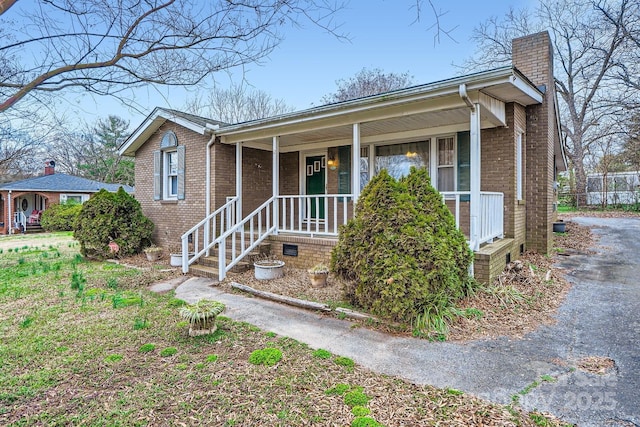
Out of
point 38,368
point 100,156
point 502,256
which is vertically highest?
point 100,156

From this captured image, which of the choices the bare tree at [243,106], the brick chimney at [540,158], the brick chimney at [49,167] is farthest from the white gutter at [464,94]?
the brick chimney at [49,167]

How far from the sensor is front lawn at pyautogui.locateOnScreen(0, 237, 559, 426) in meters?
2.60

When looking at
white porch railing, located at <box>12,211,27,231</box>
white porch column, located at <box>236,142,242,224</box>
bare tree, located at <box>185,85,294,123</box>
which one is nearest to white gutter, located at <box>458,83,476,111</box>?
white porch column, located at <box>236,142,242,224</box>

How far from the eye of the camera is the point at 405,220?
14.9 ft

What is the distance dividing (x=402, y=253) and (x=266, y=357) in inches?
80.7

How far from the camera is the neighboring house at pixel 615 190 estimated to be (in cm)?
2077

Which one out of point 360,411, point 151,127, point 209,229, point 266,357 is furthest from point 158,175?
point 360,411

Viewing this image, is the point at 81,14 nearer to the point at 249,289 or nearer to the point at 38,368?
the point at 38,368

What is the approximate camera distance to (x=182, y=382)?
10.2ft

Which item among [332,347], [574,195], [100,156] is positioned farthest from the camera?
[100,156]

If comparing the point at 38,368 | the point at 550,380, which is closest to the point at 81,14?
the point at 38,368

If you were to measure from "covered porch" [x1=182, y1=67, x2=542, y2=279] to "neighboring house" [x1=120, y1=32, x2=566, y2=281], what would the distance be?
27mm

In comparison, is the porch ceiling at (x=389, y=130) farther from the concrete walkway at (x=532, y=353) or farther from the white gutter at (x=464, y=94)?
the concrete walkway at (x=532, y=353)

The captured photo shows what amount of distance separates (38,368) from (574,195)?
28.6m
